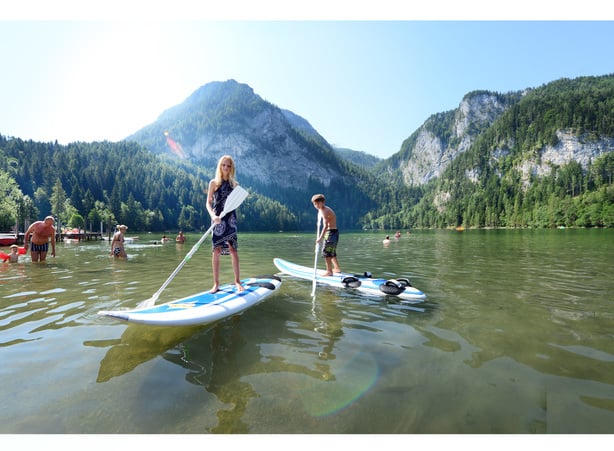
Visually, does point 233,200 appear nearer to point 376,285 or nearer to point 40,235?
point 376,285

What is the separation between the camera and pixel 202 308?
6.18m

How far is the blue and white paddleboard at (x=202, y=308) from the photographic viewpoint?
16.7 ft

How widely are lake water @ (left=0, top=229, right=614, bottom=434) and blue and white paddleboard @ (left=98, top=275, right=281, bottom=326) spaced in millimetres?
354

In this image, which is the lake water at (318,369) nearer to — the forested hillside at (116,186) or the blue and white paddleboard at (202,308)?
the blue and white paddleboard at (202,308)

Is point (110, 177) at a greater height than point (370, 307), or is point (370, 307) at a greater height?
point (110, 177)

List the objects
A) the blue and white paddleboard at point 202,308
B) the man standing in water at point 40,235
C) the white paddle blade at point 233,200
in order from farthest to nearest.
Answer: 1. the man standing in water at point 40,235
2. the white paddle blade at point 233,200
3. the blue and white paddleboard at point 202,308

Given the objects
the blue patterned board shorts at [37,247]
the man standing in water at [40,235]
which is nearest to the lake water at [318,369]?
the man standing in water at [40,235]

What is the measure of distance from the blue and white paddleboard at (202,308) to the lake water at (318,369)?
35cm

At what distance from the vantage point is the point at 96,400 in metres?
3.68

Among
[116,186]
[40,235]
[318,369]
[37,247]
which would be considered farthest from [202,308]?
[116,186]

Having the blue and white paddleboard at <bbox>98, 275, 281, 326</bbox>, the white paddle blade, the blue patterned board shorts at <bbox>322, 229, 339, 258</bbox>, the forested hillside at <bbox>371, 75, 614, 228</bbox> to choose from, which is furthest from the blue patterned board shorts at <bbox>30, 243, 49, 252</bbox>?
the forested hillside at <bbox>371, 75, 614, 228</bbox>

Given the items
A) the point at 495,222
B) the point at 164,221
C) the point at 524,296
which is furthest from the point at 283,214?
the point at 524,296

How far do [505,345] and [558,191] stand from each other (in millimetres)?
188688
